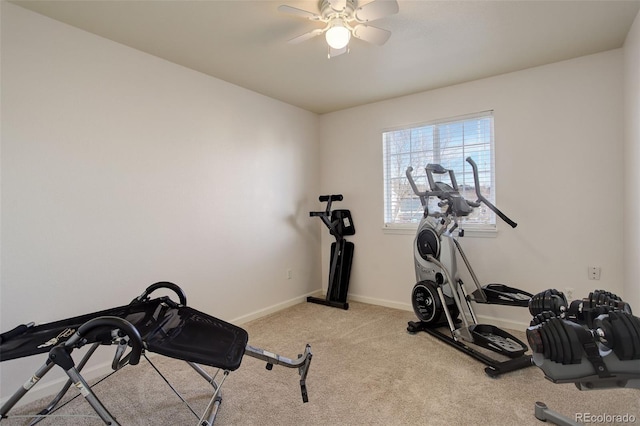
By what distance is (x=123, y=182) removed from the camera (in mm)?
2645

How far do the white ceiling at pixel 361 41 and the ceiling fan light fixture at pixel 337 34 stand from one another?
20 cm

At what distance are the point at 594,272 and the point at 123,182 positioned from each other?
402 centimetres

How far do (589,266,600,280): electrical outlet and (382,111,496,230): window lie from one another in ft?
2.83

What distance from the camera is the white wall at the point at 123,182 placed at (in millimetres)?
2158

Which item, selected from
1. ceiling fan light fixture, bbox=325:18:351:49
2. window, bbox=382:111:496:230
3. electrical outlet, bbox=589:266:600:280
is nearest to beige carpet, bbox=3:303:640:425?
electrical outlet, bbox=589:266:600:280

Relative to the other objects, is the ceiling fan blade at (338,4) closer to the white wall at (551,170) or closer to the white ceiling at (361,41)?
the white ceiling at (361,41)

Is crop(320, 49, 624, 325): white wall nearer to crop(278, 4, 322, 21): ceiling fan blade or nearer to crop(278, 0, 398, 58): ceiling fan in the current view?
crop(278, 0, 398, 58): ceiling fan

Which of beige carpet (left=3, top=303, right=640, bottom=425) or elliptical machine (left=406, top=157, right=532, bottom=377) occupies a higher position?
elliptical machine (left=406, top=157, right=532, bottom=377)

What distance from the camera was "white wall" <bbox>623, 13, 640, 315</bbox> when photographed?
233 centimetres

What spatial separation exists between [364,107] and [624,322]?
11.4 ft

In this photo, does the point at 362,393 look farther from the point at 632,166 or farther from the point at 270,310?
the point at 632,166

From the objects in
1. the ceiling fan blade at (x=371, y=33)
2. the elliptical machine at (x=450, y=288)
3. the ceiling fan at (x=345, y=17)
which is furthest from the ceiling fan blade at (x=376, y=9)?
the elliptical machine at (x=450, y=288)

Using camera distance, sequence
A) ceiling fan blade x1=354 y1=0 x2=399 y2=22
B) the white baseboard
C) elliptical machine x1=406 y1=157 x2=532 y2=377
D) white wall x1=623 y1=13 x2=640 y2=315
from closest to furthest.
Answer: ceiling fan blade x1=354 y1=0 x2=399 y2=22 → white wall x1=623 y1=13 x2=640 y2=315 → elliptical machine x1=406 y1=157 x2=532 y2=377 → the white baseboard

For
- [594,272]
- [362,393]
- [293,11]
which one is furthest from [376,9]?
[594,272]
